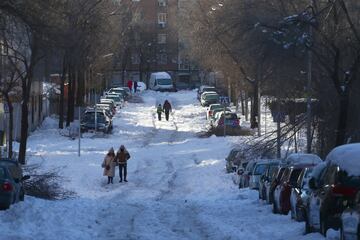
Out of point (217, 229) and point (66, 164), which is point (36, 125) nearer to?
point (66, 164)

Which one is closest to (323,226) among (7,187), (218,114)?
(7,187)

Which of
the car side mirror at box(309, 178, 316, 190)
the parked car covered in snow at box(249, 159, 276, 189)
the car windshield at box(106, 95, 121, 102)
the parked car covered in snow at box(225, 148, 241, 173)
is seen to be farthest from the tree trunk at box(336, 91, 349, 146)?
the car windshield at box(106, 95, 121, 102)

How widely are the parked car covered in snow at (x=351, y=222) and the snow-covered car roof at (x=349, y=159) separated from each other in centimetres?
96

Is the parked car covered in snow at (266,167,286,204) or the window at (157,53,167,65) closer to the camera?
the parked car covered in snow at (266,167,286,204)

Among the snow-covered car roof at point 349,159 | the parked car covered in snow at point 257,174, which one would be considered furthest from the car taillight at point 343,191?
the parked car covered in snow at point 257,174

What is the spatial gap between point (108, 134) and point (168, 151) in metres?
11.2

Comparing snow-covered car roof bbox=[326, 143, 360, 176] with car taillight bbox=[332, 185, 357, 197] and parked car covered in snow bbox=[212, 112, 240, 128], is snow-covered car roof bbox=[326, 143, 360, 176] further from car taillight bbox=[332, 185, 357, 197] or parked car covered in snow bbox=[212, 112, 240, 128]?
parked car covered in snow bbox=[212, 112, 240, 128]

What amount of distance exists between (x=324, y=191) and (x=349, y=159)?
3.98 ft

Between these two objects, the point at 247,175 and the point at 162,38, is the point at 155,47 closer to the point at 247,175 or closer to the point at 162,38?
the point at 162,38

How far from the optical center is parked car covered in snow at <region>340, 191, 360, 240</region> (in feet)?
40.9

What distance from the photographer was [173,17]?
127 meters

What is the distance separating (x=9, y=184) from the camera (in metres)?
20.7

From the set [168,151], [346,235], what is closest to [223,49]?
[168,151]

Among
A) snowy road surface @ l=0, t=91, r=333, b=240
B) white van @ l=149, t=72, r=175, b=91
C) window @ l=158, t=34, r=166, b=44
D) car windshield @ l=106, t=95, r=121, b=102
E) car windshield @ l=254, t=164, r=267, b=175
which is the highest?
window @ l=158, t=34, r=166, b=44
